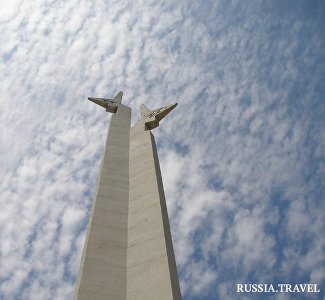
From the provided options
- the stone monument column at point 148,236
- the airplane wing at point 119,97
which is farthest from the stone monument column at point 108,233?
the airplane wing at point 119,97

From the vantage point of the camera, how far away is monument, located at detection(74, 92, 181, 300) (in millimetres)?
8328

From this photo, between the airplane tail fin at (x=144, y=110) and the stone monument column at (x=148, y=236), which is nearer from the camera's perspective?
the stone monument column at (x=148, y=236)

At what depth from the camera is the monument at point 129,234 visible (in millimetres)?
8328

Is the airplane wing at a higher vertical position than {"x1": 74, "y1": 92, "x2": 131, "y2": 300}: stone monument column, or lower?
higher

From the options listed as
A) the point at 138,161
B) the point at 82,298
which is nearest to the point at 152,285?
the point at 82,298

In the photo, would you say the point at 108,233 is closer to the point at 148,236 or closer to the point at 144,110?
the point at 148,236

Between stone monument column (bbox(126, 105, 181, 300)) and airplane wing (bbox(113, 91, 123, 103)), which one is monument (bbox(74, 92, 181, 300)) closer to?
stone monument column (bbox(126, 105, 181, 300))

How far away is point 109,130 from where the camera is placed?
1596cm

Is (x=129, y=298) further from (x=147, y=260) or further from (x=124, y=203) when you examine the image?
(x=124, y=203)

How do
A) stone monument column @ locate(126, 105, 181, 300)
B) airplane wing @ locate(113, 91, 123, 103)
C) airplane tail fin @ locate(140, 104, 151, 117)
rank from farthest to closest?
airplane wing @ locate(113, 91, 123, 103) → airplane tail fin @ locate(140, 104, 151, 117) → stone monument column @ locate(126, 105, 181, 300)

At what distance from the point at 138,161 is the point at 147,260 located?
4957 millimetres

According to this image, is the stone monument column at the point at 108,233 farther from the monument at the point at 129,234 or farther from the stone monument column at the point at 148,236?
the stone monument column at the point at 148,236

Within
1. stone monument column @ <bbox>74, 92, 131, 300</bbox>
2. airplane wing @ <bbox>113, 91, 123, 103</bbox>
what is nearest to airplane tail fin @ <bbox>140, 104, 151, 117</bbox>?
airplane wing @ <bbox>113, 91, 123, 103</bbox>

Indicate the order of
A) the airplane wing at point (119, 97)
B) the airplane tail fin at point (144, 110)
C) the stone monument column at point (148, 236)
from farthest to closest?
the airplane wing at point (119, 97) < the airplane tail fin at point (144, 110) < the stone monument column at point (148, 236)
